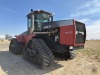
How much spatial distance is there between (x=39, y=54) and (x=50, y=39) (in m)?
1.43

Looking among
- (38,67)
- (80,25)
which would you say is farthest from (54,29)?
(38,67)

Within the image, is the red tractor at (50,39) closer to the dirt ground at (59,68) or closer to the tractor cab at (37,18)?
the tractor cab at (37,18)

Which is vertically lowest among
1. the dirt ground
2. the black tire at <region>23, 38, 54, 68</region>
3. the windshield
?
the dirt ground

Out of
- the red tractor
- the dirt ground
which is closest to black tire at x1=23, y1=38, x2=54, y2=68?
the red tractor

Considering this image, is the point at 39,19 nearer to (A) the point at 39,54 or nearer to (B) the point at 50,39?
(B) the point at 50,39

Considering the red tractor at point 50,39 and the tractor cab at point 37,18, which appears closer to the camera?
the red tractor at point 50,39

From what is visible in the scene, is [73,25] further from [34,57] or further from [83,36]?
[34,57]

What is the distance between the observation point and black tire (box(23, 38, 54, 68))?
8.25m

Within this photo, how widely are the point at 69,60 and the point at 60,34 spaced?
2.35 meters

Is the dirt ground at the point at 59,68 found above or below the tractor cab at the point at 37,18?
below

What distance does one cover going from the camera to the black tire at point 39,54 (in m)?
8.25

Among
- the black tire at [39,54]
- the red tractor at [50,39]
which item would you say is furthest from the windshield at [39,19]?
the black tire at [39,54]

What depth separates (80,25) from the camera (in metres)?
8.84

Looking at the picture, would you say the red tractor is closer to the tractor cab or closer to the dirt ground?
the tractor cab
